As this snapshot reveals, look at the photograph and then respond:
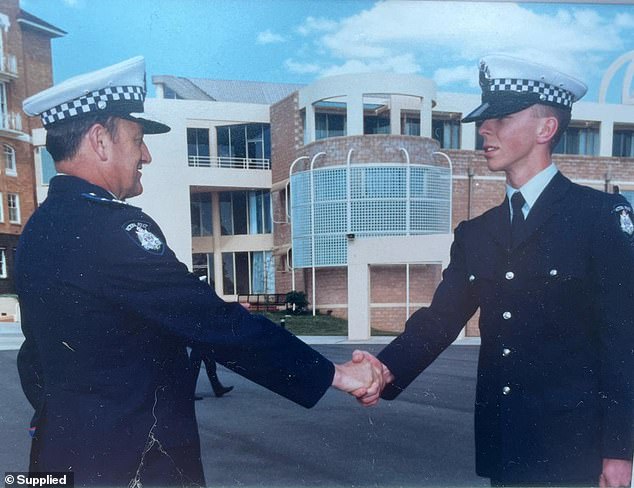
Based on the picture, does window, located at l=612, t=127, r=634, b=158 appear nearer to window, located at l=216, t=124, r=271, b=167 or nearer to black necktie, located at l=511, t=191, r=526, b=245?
black necktie, located at l=511, t=191, r=526, b=245

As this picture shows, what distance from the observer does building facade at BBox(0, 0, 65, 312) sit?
162 centimetres

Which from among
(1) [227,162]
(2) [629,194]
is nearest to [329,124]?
(1) [227,162]

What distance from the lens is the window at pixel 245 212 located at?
1.76m

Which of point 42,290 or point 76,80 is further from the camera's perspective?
point 76,80

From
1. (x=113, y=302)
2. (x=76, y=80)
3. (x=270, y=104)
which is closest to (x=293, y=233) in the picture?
(x=270, y=104)

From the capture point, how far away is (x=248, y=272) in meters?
1.75

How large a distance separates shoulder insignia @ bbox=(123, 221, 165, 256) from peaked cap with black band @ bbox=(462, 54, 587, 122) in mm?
1291

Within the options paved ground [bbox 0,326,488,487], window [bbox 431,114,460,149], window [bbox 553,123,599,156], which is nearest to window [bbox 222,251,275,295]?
paved ground [bbox 0,326,488,487]

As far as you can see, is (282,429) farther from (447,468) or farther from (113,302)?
(113,302)

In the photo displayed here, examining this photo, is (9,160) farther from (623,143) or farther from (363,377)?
(623,143)

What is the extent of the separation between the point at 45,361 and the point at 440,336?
59.1 inches

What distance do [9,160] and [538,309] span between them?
2159 millimetres

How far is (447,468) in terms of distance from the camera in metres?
1.83

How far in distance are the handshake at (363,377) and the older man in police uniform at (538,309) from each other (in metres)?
0.02
